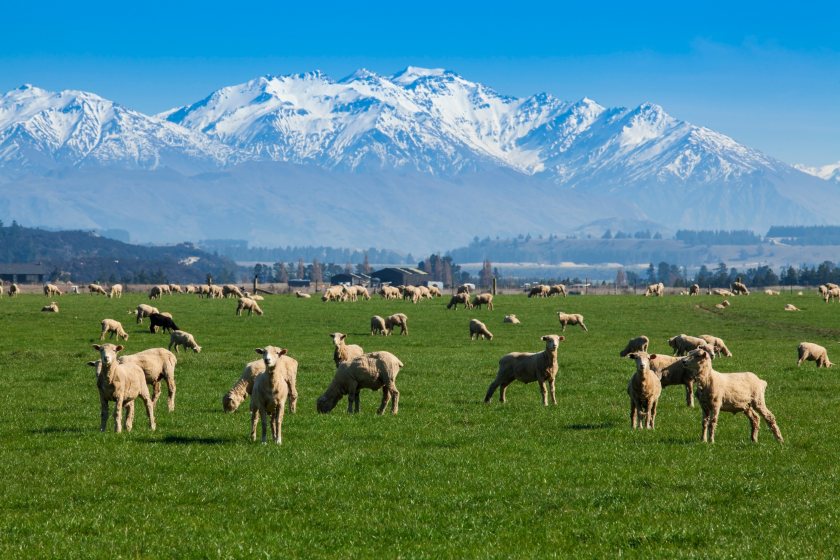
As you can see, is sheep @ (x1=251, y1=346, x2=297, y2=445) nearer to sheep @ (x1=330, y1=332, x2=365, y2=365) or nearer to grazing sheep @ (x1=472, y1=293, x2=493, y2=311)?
sheep @ (x1=330, y1=332, x2=365, y2=365)

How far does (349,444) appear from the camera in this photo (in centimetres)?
2272

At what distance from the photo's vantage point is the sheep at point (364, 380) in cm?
2761

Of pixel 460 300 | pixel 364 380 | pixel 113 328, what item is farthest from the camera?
pixel 460 300

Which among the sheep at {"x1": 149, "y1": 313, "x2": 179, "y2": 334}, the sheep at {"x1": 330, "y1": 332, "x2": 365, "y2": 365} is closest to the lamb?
the sheep at {"x1": 149, "y1": 313, "x2": 179, "y2": 334}

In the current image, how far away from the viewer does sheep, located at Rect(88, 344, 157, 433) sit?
935 inches

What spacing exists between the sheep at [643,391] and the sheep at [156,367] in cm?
1181

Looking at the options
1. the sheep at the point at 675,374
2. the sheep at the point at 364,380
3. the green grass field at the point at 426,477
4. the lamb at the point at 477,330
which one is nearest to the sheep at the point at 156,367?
the green grass field at the point at 426,477

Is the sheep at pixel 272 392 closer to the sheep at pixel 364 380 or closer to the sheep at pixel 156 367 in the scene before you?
the sheep at pixel 364 380

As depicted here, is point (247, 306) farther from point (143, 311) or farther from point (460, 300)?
point (460, 300)

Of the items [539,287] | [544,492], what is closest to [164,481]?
[544,492]

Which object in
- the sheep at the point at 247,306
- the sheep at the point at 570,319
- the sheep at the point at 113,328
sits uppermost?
the sheep at the point at 570,319

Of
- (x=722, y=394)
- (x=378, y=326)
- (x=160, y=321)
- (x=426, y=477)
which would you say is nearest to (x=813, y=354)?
(x=722, y=394)

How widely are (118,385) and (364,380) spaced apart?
648 centimetres

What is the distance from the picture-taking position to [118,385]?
2408 centimetres
